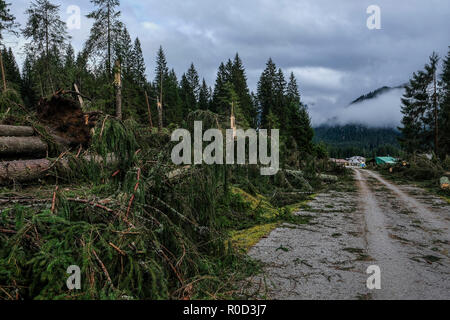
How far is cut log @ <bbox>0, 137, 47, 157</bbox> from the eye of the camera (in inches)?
228

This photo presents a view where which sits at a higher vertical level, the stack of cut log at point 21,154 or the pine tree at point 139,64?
the pine tree at point 139,64

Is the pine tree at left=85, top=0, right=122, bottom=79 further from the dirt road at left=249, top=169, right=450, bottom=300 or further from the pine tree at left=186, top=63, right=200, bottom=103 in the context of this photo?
the pine tree at left=186, top=63, right=200, bottom=103

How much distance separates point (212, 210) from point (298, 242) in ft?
5.96

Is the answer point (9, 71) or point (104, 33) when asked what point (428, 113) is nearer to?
point (104, 33)

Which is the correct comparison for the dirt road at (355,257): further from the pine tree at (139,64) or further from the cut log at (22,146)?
the pine tree at (139,64)

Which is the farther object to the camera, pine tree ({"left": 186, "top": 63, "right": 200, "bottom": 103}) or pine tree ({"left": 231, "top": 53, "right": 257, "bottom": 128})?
pine tree ({"left": 186, "top": 63, "right": 200, "bottom": 103})

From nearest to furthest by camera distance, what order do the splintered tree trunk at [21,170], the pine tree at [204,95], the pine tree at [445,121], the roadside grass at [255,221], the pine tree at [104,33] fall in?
the roadside grass at [255,221] < the splintered tree trunk at [21,170] < the pine tree at [104,33] < the pine tree at [445,121] < the pine tree at [204,95]

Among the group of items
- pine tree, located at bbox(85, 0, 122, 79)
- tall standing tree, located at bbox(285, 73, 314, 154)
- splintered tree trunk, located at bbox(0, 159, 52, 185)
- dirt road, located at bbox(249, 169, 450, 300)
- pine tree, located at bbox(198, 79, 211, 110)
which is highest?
pine tree, located at bbox(198, 79, 211, 110)

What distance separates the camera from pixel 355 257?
3.73 metres

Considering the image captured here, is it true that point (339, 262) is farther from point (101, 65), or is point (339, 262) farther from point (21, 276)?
point (101, 65)

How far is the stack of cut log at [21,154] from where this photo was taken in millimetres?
5098

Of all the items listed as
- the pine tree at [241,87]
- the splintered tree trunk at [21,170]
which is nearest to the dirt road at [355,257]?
the splintered tree trunk at [21,170]

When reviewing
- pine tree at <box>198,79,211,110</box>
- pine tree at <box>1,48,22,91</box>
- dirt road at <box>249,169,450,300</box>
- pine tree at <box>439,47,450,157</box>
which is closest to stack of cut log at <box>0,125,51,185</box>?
dirt road at <box>249,169,450,300</box>

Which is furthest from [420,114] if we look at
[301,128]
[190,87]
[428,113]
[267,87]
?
[190,87]
